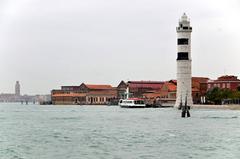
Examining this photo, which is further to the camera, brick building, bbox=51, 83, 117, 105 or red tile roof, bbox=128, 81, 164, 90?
brick building, bbox=51, 83, 117, 105

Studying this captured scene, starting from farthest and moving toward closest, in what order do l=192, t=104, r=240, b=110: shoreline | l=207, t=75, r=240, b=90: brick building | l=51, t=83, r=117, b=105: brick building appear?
l=51, t=83, r=117, b=105: brick building → l=207, t=75, r=240, b=90: brick building → l=192, t=104, r=240, b=110: shoreline

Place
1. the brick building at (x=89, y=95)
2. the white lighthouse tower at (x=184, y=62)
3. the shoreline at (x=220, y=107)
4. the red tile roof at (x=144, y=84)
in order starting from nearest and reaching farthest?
1. the white lighthouse tower at (x=184, y=62)
2. the shoreline at (x=220, y=107)
3. the red tile roof at (x=144, y=84)
4. the brick building at (x=89, y=95)

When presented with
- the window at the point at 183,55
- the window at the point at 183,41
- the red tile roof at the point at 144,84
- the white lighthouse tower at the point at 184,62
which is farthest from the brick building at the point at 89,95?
the window at the point at 183,55

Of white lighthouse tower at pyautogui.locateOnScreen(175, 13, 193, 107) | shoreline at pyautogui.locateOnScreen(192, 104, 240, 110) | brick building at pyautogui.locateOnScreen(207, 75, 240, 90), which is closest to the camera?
white lighthouse tower at pyautogui.locateOnScreen(175, 13, 193, 107)

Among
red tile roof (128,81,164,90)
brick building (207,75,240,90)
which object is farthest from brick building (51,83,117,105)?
brick building (207,75,240,90)

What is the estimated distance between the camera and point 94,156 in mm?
28891

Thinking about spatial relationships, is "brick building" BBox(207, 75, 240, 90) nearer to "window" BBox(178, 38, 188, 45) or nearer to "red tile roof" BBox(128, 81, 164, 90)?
"window" BBox(178, 38, 188, 45)

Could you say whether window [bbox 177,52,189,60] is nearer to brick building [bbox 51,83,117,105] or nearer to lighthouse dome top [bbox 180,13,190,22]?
lighthouse dome top [bbox 180,13,190,22]

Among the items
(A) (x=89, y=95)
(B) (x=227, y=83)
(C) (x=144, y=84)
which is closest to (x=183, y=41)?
(B) (x=227, y=83)

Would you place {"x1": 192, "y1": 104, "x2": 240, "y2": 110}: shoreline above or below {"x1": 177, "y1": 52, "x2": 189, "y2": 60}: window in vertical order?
below

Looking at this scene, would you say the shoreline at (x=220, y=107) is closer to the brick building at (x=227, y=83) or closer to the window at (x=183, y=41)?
the window at (x=183, y=41)

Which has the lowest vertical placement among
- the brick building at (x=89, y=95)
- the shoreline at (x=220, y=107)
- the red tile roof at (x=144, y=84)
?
the shoreline at (x=220, y=107)

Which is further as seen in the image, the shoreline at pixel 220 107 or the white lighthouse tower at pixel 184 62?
the shoreline at pixel 220 107

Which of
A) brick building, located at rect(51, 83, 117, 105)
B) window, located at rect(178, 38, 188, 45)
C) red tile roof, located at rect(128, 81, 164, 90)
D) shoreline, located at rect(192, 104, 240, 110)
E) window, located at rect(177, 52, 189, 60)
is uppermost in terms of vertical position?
window, located at rect(178, 38, 188, 45)
